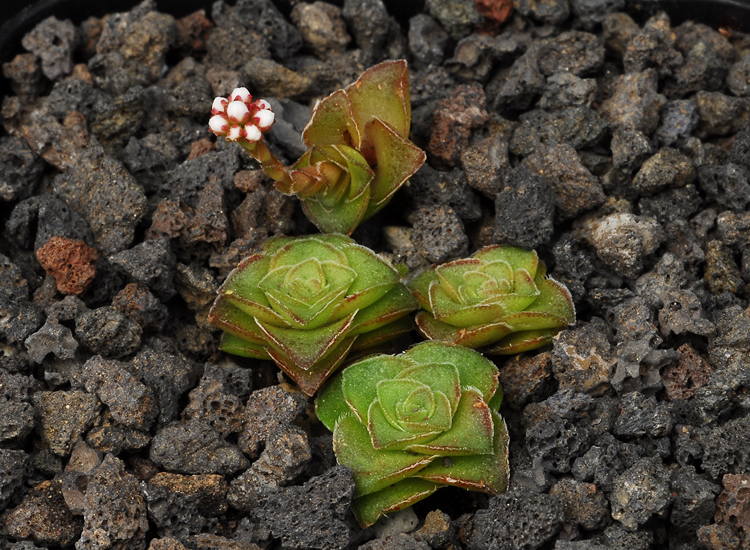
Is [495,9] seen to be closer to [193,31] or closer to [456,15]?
[456,15]

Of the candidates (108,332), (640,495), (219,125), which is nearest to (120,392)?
(108,332)

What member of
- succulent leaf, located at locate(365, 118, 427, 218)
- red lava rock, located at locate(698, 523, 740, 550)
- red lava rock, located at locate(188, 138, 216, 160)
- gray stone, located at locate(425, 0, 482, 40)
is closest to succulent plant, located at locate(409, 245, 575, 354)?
succulent leaf, located at locate(365, 118, 427, 218)

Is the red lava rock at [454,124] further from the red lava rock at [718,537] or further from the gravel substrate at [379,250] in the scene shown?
the red lava rock at [718,537]

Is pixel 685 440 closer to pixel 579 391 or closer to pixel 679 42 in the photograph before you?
pixel 579 391

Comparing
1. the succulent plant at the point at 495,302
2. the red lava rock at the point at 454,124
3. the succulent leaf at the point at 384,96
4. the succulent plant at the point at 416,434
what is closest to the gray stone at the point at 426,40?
the red lava rock at the point at 454,124

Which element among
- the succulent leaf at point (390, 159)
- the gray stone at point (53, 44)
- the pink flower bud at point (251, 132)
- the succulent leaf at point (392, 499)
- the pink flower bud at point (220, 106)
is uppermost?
the pink flower bud at point (220, 106)

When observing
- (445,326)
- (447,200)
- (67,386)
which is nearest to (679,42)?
(447,200)
